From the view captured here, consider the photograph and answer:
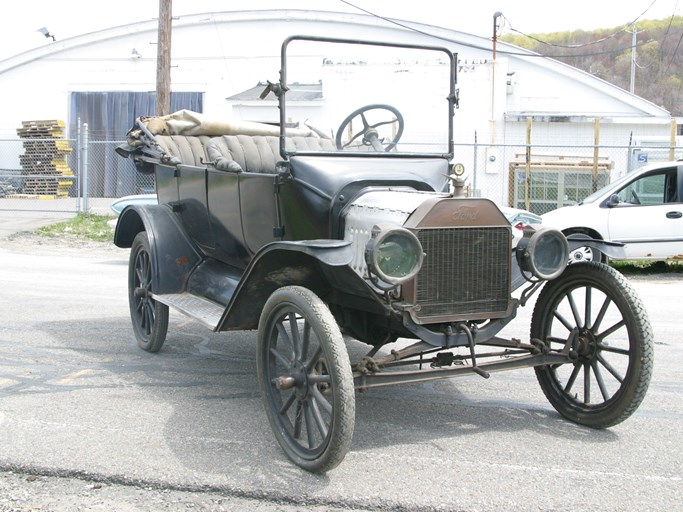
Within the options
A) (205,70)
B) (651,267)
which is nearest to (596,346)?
(651,267)

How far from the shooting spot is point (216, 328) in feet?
16.0

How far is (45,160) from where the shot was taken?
28.0 metres

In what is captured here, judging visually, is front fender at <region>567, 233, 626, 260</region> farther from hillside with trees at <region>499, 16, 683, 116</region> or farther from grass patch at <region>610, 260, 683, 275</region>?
hillside with trees at <region>499, 16, 683, 116</region>

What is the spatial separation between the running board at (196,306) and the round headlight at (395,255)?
134 centimetres

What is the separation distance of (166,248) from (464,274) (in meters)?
2.76

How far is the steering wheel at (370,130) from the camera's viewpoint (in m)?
5.65

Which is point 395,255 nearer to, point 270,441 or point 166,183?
point 270,441

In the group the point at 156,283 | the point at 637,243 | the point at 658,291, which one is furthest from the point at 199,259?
the point at 637,243

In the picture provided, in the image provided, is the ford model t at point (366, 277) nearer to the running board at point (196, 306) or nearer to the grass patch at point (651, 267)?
the running board at point (196, 306)

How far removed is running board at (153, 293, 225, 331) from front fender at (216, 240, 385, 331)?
0.24 m

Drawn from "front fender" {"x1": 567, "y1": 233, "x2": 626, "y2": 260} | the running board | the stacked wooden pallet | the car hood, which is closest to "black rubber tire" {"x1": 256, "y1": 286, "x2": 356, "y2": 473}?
the running board

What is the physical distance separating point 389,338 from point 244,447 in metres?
1.02

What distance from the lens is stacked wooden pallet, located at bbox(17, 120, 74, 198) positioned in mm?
27281

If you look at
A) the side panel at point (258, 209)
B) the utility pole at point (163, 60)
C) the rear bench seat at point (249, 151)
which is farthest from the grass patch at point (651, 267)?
the utility pole at point (163, 60)
